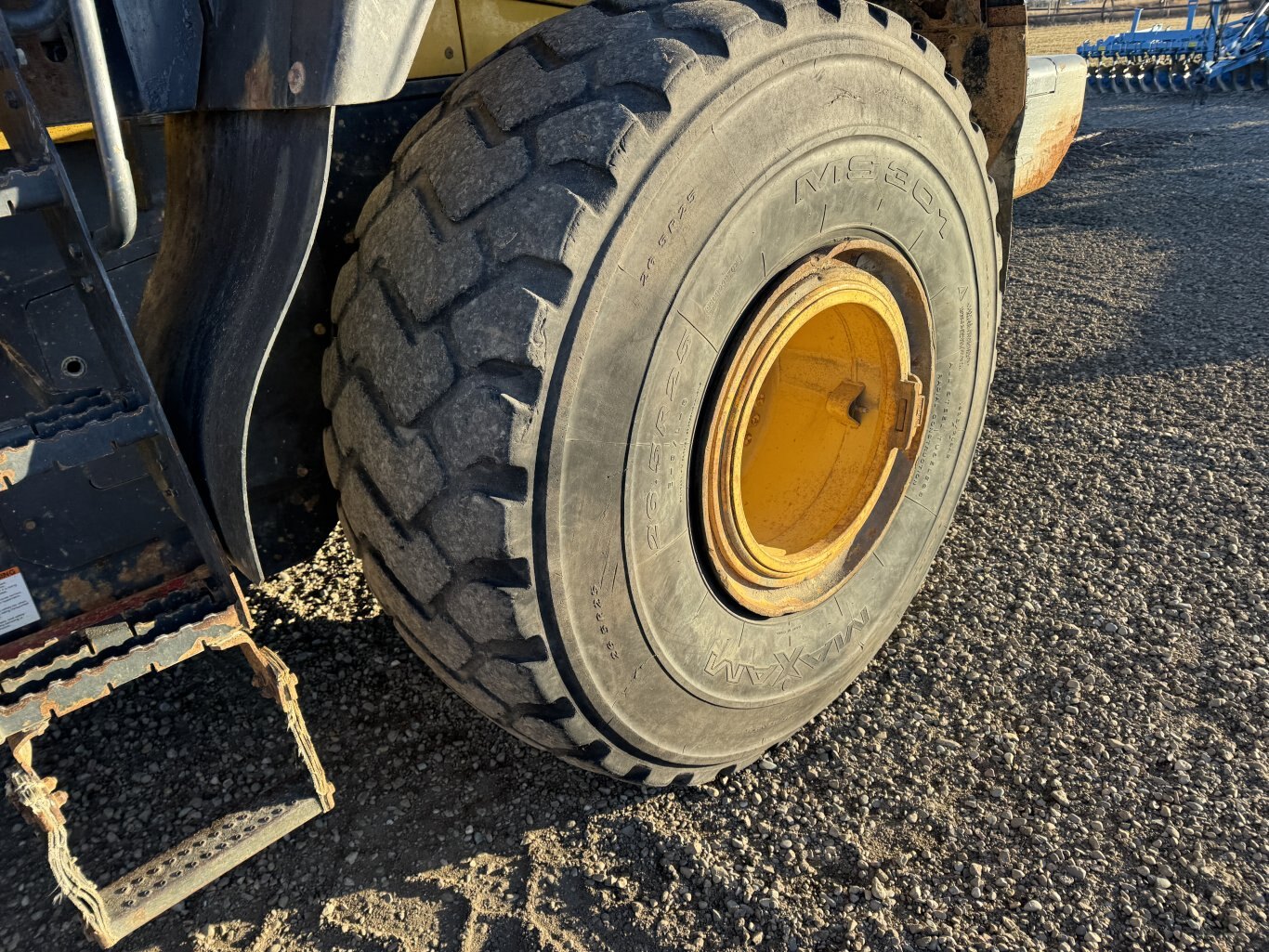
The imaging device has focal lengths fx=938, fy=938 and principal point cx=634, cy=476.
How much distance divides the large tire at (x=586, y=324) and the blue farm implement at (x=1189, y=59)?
1481cm

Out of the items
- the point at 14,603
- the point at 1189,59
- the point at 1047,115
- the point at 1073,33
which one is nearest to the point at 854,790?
the point at 14,603

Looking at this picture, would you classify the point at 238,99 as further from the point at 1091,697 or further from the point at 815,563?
the point at 1091,697

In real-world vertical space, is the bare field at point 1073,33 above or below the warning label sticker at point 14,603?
below

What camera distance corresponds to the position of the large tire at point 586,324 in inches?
54.3

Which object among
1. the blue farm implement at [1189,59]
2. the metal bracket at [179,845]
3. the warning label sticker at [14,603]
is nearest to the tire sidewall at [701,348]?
the metal bracket at [179,845]

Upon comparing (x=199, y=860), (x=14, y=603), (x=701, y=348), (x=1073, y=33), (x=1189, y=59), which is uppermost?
(x=701, y=348)

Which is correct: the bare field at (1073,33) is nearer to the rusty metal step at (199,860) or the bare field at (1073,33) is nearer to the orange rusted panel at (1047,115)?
the orange rusted panel at (1047,115)

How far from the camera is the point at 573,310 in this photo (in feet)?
4.50

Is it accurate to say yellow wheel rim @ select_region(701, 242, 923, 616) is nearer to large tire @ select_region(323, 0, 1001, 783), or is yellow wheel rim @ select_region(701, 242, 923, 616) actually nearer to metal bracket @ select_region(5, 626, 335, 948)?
large tire @ select_region(323, 0, 1001, 783)

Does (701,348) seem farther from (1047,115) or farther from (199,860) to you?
A: (1047,115)

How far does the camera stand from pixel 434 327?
4.63ft

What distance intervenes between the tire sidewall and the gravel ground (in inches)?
10.4

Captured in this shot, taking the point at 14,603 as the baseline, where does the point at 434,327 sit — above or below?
above

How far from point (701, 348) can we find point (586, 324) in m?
0.28
